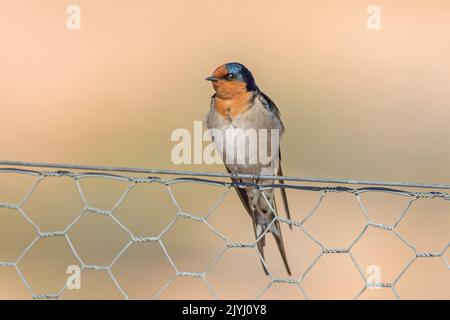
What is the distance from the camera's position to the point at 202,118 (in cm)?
539

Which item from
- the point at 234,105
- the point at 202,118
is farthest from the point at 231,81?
the point at 202,118

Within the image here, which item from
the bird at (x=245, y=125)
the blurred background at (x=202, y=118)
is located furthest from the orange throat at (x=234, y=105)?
the blurred background at (x=202, y=118)

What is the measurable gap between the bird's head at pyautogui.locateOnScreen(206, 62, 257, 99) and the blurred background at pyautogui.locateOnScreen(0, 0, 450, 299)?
0.97 meters

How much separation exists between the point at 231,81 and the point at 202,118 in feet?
7.51

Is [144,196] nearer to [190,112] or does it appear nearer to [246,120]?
[190,112]

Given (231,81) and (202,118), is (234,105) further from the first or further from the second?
(202,118)

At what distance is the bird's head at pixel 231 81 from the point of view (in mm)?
3090

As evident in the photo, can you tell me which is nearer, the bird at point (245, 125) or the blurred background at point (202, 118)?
the bird at point (245, 125)

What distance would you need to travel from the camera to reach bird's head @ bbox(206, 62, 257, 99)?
10.1 feet

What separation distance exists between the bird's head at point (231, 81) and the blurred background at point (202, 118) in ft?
3.18

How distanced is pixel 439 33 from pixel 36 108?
3.30 m

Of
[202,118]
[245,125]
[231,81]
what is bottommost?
[202,118]

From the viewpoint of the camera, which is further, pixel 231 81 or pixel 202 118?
pixel 202 118

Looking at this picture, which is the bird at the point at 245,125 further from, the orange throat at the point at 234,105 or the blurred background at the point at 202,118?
the blurred background at the point at 202,118
